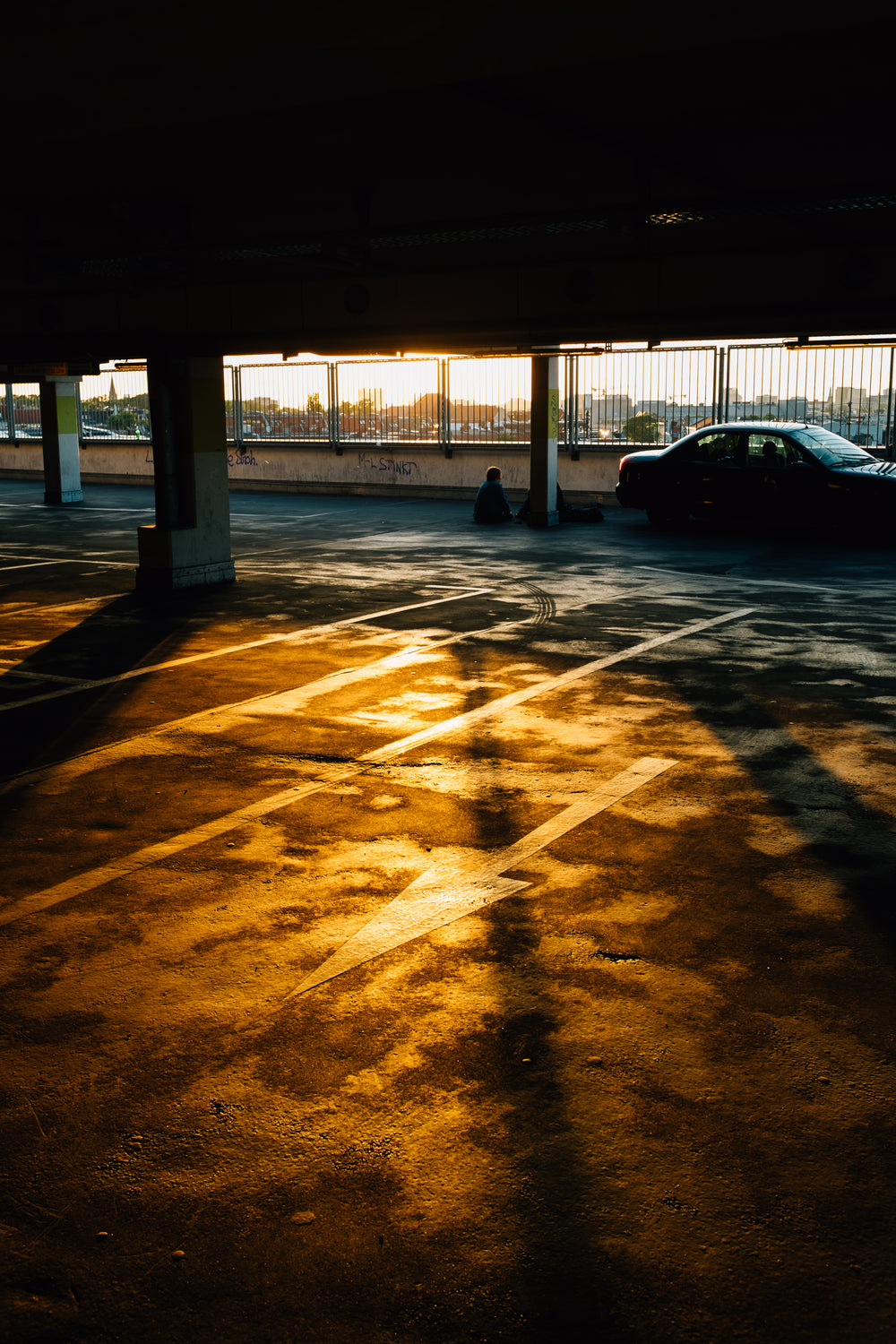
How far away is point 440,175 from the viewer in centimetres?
770

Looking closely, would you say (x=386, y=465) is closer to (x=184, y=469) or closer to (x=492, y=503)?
(x=492, y=503)

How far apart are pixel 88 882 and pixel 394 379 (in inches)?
1026

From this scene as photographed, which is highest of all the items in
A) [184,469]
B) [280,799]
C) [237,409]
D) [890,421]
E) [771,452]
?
[237,409]

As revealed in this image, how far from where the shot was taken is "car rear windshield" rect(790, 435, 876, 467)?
1783 cm

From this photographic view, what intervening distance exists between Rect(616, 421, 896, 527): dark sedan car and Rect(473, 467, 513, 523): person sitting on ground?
234 cm

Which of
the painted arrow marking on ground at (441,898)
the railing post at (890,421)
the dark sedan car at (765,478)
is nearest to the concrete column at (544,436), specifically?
the dark sedan car at (765,478)

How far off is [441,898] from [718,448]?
1569cm

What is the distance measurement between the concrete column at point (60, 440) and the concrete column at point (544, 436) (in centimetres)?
1100

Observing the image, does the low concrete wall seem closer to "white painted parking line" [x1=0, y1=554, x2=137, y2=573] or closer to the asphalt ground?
"white painted parking line" [x1=0, y1=554, x2=137, y2=573]

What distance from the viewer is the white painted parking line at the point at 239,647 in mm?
8289

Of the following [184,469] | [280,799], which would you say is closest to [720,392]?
[184,469]

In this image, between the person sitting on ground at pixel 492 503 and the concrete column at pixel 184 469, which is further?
the person sitting on ground at pixel 492 503

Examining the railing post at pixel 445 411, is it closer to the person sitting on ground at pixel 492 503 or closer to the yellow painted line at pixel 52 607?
the person sitting on ground at pixel 492 503

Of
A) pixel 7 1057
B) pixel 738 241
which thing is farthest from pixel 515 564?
pixel 7 1057
